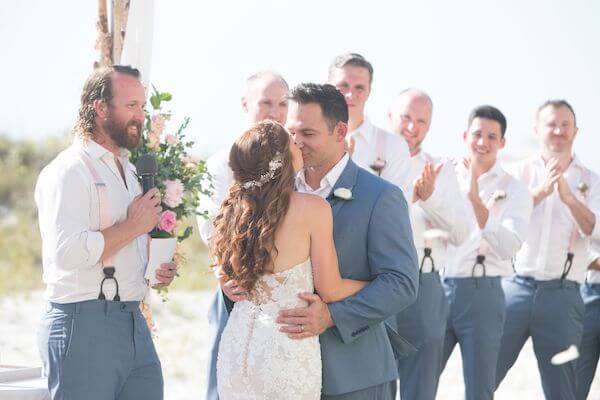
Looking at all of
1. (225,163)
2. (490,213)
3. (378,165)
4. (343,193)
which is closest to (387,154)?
(378,165)

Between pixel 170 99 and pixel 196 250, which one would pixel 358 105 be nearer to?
pixel 170 99

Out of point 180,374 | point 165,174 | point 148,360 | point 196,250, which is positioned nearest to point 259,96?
point 165,174

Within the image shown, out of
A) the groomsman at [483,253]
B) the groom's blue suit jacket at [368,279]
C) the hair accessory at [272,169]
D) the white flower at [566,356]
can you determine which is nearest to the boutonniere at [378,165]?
the groomsman at [483,253]

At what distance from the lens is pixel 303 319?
398 centimetres

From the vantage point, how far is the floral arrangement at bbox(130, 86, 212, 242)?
4.93m

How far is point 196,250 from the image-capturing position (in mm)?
23734

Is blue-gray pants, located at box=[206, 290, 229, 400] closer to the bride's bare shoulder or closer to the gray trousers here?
the gray trousers

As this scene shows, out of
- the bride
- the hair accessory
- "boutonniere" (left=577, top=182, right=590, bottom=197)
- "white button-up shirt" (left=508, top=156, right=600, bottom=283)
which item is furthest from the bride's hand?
"boutonniere" (left=577, top=182, right=590, bottom=197)

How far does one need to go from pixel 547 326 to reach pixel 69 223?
4.16 metres

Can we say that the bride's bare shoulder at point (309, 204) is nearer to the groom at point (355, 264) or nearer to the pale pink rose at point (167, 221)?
the groom at point (355, 264)

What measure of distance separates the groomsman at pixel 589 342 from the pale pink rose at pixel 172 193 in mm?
4166

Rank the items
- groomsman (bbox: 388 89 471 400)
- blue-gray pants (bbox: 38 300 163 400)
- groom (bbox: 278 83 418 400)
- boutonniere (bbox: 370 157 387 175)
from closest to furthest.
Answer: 1. groom (bbox: 278 83 418 400)
2. blue-gray pants (bbox: 38 300 163 400)
3. boutonniere (bbox: 370 157 387 175)
4. groomsman (bbox: 388 89 471 400)

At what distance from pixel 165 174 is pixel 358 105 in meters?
1.73

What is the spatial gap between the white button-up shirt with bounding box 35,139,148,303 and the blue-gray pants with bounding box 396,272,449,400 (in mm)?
2088
